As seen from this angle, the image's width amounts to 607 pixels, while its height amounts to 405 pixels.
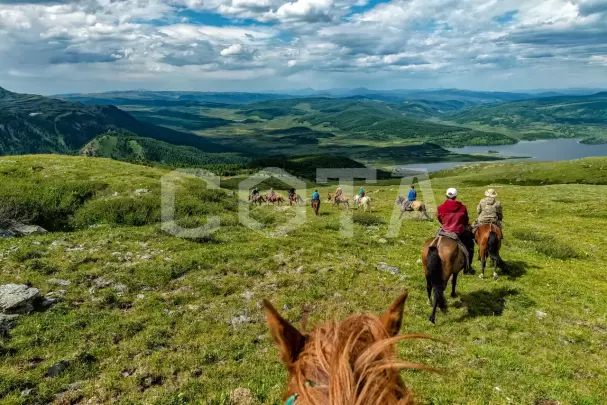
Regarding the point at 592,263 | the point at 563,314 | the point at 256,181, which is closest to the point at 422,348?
the point at 563,314

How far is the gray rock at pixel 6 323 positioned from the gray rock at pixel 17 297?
331 millimetres

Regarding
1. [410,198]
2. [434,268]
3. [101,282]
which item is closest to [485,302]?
[434,268]

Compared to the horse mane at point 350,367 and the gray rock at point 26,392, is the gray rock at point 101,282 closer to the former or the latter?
the gray rock at point 26,392

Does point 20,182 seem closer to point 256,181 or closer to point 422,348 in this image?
point 422,348

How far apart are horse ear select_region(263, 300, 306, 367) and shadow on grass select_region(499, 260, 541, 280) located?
16590 millimetres

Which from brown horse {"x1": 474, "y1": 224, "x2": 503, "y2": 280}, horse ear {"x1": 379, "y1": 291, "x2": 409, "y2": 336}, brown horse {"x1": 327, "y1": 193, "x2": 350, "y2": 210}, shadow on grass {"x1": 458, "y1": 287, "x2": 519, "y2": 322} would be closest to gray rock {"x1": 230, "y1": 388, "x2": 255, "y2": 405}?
horse ear {"x1": 379, "y1": 291, "x2": 409, "y2": 336}

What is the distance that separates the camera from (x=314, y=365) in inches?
94.8

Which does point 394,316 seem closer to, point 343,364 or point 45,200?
point 343,364

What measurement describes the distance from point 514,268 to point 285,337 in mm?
18250

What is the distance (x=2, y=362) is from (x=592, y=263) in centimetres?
2653

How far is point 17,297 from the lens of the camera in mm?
11312

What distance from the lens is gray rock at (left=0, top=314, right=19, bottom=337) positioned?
10125 millimetres

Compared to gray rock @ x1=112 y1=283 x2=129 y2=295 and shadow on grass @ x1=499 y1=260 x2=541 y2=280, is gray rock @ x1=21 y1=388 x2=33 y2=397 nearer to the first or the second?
gray rock @ x1=112 y1=283 x2=129 y2=295

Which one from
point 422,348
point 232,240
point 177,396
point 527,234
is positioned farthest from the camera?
point 527,234
